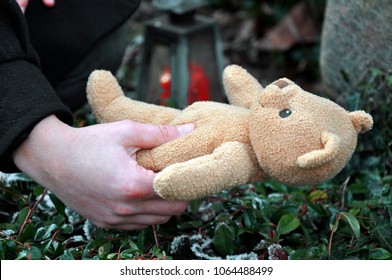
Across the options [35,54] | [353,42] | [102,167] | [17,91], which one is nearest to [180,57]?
[353,42]

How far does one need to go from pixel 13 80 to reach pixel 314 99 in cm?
54

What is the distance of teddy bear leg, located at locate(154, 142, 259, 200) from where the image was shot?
914 millimetres

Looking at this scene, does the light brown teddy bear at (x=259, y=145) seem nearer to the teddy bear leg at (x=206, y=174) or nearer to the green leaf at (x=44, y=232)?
the teddy bear leg at (x=206, y=174)

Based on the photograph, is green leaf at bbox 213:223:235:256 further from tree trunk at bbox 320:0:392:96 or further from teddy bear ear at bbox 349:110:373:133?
tree trunk at bbox 320:0:392:96

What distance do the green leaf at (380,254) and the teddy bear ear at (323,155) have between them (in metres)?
0.31

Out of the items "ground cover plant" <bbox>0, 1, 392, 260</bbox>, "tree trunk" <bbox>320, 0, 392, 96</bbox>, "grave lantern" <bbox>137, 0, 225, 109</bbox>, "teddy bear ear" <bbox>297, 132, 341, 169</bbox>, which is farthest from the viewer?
"grave lantern" <bbox>137, 0, 225, 109</bbox>

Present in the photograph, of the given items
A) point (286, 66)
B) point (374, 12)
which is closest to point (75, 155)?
point (374, 12)

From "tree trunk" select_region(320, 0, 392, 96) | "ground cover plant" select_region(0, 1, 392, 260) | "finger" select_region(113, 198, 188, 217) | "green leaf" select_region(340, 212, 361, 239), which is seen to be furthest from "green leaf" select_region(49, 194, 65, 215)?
"tree trunk" select_region(320, 0, 392, 96)

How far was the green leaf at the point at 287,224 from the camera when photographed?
1.20 metres

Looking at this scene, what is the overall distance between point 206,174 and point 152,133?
147 millimetres

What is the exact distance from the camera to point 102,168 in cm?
97

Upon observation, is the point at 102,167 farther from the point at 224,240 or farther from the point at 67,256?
the point at 224,240

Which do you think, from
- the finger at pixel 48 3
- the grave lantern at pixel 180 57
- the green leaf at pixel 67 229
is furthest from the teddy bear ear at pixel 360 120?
the grave lantern at pixel 180 57
